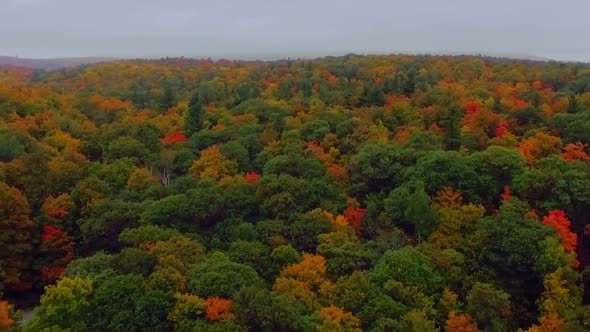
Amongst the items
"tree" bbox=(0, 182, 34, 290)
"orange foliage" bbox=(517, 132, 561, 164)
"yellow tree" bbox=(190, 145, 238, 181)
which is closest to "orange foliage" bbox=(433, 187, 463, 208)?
"orange foliage" bbox=(517, 132, 561, 164)

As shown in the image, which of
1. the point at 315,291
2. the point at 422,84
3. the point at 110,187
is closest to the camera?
the point at 315,291

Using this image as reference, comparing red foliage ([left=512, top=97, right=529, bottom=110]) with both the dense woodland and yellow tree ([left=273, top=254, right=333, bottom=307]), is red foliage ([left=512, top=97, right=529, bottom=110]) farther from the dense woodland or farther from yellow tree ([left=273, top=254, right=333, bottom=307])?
yellow tree ([left=273, top=254, right=333, bottom=307])

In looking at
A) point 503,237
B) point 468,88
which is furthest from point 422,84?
point 503,237

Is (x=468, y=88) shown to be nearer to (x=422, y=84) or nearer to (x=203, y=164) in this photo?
(x=422, y=84)

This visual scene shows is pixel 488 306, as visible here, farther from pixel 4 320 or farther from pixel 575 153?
pixel 4 320

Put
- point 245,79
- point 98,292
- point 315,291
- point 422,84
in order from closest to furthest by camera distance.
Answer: point 98,292, point 315,291, point 422,84, point 245,79
